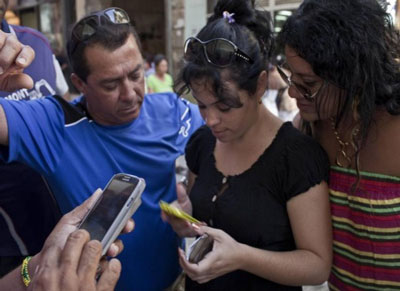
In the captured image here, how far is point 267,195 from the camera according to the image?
1436 mm

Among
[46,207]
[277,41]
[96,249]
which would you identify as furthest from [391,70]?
[46,207]

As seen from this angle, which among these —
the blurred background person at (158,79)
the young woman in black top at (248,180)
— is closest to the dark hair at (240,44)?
the young woman in black top at (248,180)

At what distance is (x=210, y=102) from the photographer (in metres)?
1.54

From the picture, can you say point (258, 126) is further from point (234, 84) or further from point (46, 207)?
point (46, 207)

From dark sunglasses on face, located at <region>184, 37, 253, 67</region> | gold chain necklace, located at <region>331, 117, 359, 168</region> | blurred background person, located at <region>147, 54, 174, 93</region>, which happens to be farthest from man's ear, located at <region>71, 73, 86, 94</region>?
blurred background person, located at <region>147, 54, 174, 93</region>

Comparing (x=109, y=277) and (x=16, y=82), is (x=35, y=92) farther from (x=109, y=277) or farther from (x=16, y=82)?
(x=109, y=277)

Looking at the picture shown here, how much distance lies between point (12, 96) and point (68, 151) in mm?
581

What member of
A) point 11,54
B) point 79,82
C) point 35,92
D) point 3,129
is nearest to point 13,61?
point 11,54

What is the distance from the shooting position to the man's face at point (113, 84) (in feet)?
5.52

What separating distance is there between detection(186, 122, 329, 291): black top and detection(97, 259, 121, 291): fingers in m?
0.56

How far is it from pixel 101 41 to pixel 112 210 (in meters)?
0.83

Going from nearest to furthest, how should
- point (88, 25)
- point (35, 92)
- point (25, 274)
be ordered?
point (25, 274), point (88, 25), point (35, 92)

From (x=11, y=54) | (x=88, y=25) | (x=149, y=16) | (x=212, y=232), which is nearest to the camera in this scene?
(x=11, y=54)

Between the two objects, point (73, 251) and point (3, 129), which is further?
point (3, 129)
